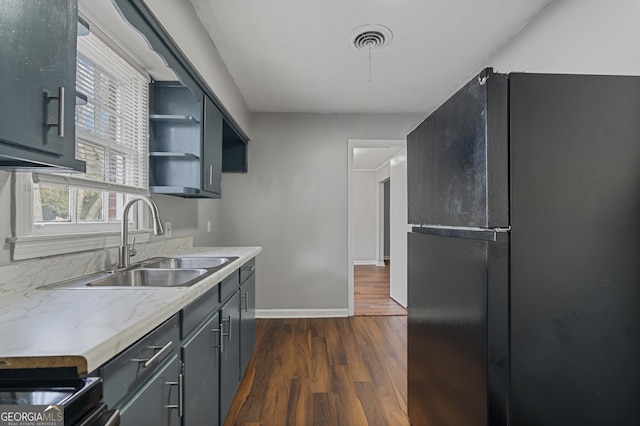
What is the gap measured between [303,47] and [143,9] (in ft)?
4.10

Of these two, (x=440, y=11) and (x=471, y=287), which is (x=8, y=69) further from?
(x=440, y=11)

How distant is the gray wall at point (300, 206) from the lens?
3.80 metres

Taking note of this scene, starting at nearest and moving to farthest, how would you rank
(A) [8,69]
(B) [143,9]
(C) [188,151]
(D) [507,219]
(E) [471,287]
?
(A) [8,69]
(D) [507,219]
(E) [471,287]
(B) [143,9]
(C) [188,151]

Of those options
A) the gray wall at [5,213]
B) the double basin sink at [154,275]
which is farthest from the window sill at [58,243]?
the double basin sink at [154,275]

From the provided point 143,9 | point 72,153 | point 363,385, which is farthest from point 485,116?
point 363,385

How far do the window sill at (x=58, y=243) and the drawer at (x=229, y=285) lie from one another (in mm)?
582

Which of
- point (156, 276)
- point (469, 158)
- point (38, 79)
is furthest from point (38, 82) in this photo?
point (469, 158)

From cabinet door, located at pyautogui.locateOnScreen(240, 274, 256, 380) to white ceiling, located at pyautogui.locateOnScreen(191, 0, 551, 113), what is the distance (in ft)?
5.62

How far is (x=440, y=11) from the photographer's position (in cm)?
193

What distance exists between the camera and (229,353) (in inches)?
72.7

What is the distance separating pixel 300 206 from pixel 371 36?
80.4 inches

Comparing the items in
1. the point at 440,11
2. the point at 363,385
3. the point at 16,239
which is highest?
the point at 440,11

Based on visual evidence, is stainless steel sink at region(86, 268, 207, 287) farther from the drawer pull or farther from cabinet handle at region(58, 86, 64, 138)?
cabinet handle at region(58, 86, 64, 138)

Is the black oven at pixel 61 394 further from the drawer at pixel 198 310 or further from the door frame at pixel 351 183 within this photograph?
the door frame at pixel 351 183
